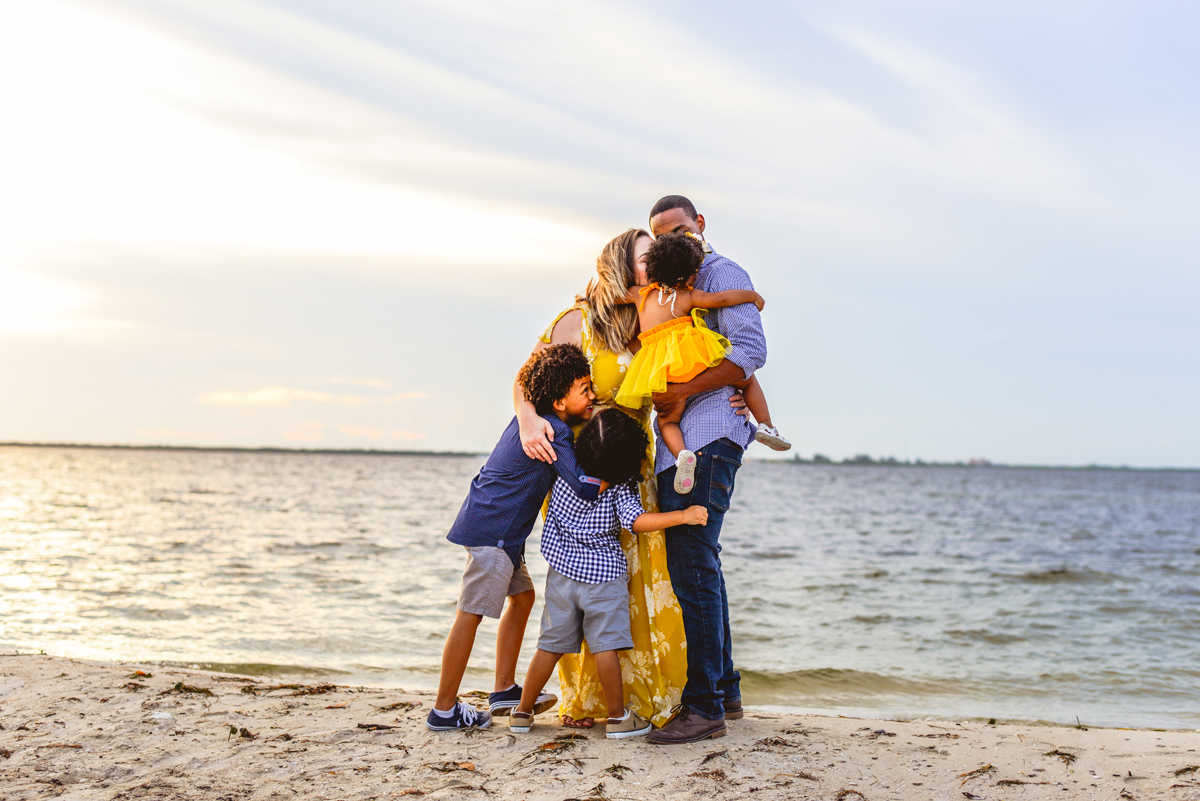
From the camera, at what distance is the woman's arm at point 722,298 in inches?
128

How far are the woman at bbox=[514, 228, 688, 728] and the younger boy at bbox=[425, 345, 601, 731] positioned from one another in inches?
3.6

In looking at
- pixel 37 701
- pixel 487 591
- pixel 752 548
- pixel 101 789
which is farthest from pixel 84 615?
pixel 752 548

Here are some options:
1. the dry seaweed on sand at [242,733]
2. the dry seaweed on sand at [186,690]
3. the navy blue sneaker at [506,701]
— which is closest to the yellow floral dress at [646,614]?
the navy blue sneaker at [506,701]

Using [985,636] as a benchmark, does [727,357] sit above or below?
above

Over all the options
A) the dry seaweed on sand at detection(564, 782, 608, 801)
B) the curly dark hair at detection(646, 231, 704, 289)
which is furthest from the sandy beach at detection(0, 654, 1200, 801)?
the curly dark hair at detection(646, 231, 704, 289)

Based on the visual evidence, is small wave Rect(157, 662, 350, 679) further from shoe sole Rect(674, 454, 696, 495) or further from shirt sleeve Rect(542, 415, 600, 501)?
shoe sole Rect(674, 454, 696, 495)

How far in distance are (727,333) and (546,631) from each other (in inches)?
57.9

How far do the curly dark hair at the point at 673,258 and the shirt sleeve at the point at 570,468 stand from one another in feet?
2.45

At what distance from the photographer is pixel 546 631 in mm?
3385

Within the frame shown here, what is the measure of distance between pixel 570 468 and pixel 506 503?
0.36 meters

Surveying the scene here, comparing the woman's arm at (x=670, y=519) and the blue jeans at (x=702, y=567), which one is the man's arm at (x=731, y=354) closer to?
the blue jeans at (x=702, y=567)

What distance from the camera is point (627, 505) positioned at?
330cm

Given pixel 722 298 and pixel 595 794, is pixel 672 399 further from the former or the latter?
pixel 595 794

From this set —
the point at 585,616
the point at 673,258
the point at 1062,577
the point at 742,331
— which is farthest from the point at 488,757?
the point at 1062,577
